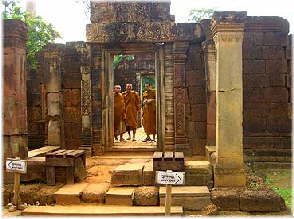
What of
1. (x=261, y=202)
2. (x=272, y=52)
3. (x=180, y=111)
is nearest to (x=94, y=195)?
(x=261, y=202)

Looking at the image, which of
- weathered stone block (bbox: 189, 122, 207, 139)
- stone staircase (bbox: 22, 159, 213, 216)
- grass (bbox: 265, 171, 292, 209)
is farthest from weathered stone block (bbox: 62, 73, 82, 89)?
grass (bbox: 265, 171, 292, 209)

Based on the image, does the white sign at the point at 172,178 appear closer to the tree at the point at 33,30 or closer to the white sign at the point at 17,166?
the white sign at the point at 17,166

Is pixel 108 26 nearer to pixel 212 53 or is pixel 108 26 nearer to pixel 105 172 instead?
pixel 212 53

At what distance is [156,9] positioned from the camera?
9.46 metres

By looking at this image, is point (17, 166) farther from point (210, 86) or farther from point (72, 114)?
point (210, 86)

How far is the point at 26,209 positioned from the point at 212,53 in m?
5.24

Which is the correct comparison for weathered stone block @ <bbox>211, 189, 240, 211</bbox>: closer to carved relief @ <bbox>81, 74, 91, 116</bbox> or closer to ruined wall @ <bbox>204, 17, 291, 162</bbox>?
ruined wall @ <bbox>204, 17, 291, 162</bbox>

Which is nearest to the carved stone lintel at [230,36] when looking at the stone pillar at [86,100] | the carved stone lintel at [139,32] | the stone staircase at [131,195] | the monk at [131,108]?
the stone staircase at [131,195]

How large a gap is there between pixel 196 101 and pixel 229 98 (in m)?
3.10

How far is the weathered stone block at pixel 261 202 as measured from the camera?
5.59 metres

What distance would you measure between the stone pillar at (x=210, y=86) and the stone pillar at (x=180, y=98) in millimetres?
624

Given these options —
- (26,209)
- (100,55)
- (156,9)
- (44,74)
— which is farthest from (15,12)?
(26,209)

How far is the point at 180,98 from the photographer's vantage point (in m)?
9.23

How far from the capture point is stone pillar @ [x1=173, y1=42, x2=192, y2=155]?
9.18m
